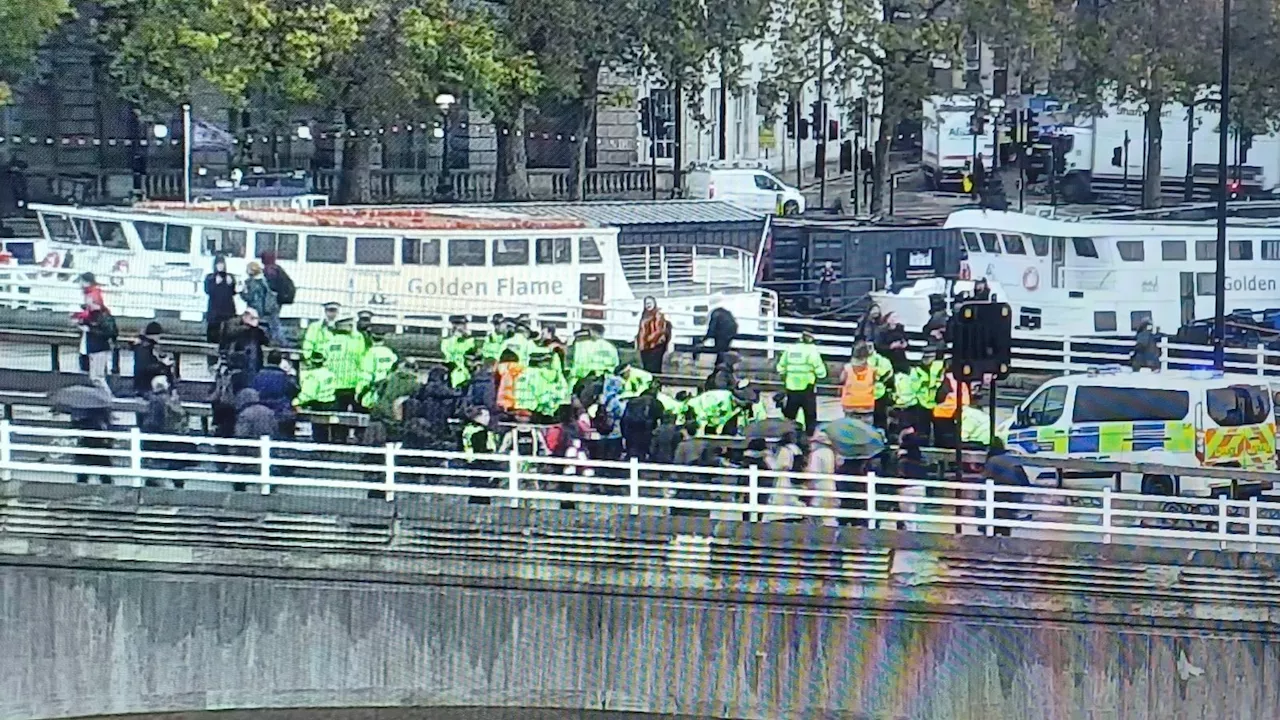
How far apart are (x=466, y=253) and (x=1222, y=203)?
4113 millimetres

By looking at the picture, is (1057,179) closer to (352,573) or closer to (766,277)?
(766,277)

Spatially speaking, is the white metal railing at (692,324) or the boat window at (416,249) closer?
the white metal railing at (692,324)

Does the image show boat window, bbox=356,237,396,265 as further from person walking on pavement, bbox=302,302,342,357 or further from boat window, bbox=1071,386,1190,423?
boat window, bbox=1071,386,1190,423

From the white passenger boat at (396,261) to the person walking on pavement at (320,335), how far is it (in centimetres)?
32

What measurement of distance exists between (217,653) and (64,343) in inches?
105

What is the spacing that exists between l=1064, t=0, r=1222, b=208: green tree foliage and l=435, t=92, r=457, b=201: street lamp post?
3.42m

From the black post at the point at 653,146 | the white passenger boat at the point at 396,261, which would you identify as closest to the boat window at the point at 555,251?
the white passenger boat at the point at 396,261

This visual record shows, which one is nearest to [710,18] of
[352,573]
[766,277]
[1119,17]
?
[766,277]

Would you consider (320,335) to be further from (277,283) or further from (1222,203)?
(1222,203)

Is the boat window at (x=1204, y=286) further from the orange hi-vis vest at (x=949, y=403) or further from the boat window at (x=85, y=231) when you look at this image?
the boat window at (x=85, y=231)

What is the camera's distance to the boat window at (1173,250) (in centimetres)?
1156

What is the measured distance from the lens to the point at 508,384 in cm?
1084

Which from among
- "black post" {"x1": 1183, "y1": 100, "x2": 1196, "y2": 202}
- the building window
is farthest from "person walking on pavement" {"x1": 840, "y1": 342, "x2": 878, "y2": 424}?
"black post" {"x1": 1183, "y1": 100, "x2": 1196, "y2": 202}

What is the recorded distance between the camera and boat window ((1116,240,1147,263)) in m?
11.6
